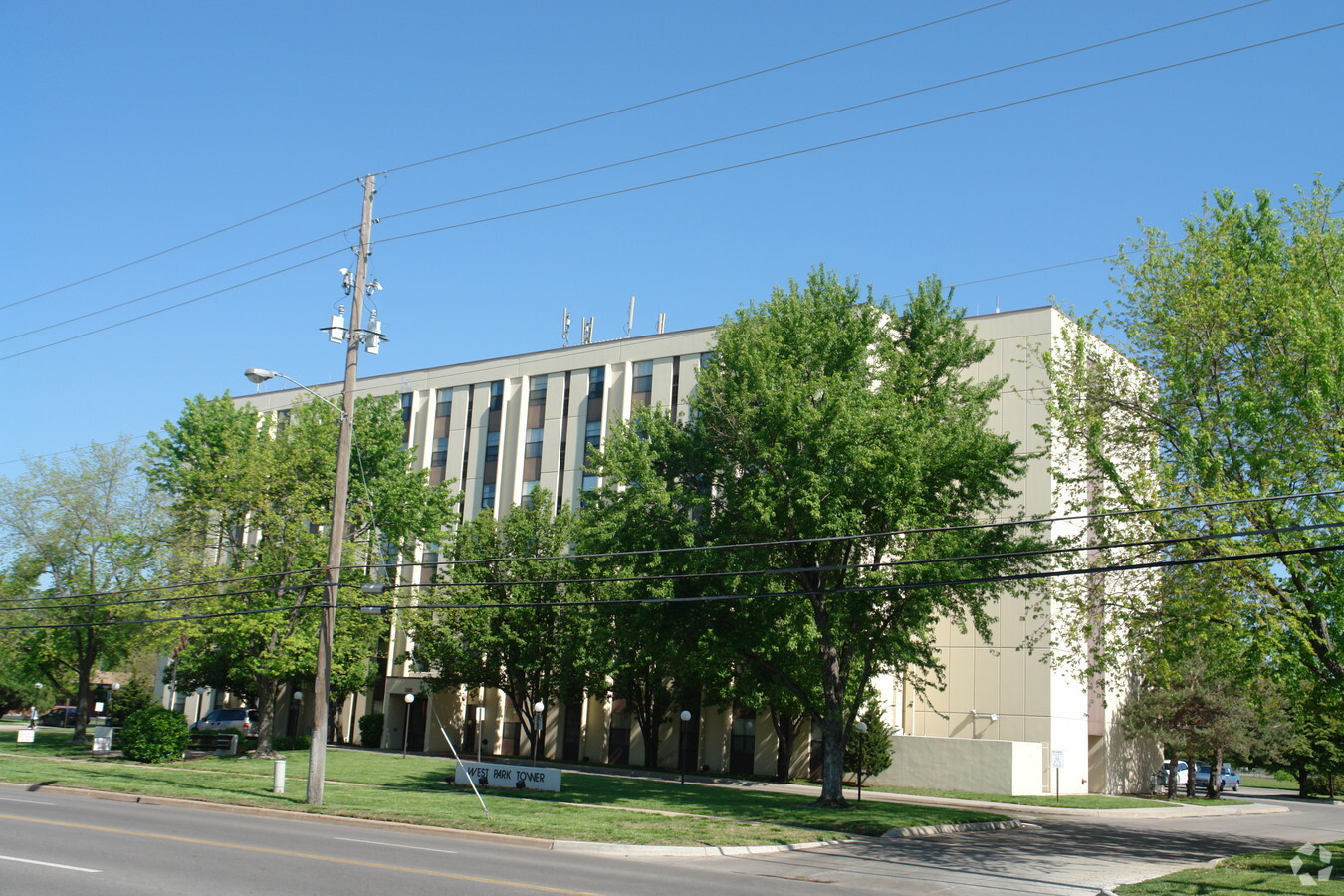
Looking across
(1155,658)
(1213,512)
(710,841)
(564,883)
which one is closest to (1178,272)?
(1213,512)

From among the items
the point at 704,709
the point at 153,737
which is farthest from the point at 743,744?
the point at 153,737

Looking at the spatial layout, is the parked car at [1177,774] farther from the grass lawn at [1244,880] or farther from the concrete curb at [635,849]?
the concrete curb at [635,849]

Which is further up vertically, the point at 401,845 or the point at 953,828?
the point at 401,845

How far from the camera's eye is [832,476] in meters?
26.2

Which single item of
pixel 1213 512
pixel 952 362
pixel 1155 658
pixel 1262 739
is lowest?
pixel 1262 739

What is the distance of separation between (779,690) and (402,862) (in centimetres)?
2056

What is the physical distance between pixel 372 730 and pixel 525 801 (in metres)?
29.8

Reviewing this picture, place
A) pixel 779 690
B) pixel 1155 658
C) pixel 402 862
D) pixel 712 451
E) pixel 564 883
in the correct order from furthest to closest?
pixel 779 690, pixel 712 451, pixel 1155 658, pixel 402 862, pixel 564 883

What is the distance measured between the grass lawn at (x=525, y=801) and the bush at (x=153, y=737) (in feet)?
2.13

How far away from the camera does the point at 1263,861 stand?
18.7 meters

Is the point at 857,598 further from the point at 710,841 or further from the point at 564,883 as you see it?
the point at 564,883

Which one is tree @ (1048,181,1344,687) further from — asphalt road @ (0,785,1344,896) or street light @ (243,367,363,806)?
street light @ (243,367,363,806)

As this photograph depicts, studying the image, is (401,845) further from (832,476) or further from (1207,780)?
(1207,780)

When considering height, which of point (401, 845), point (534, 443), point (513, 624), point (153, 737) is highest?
point (534, 443)
